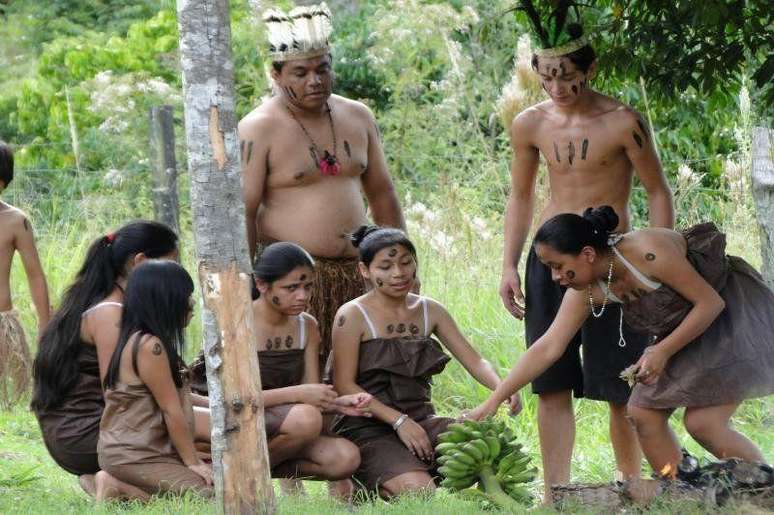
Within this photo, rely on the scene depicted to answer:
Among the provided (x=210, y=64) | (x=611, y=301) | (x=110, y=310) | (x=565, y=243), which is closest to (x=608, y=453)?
(x=611, y=301)

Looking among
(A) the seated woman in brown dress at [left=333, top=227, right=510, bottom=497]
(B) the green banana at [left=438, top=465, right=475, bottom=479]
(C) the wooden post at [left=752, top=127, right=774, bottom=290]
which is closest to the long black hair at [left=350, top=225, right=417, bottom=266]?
(A) the seated woman in brown dress at [left=333, top=227, right=510, bottom=497]

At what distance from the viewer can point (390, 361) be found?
6145 mm

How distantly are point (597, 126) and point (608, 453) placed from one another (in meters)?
2.03

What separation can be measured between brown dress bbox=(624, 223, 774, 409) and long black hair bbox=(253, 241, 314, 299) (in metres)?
1.45

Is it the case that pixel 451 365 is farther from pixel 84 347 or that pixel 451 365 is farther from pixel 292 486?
pixel 84 347

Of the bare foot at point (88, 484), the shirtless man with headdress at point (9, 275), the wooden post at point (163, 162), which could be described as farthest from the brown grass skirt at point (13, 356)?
the wooden post at point (163, 162)

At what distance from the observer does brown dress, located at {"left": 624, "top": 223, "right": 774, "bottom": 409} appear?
549cm

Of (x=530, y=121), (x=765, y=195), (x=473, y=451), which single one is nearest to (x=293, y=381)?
(x=473, y=451)

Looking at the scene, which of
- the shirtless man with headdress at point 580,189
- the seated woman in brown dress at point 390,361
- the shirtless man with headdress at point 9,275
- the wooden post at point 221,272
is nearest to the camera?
the wooden post at point 221,272

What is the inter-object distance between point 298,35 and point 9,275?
211cm

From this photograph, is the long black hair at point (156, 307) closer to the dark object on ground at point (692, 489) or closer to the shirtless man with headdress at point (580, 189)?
the shirtless man with headdress at point (580, 189)

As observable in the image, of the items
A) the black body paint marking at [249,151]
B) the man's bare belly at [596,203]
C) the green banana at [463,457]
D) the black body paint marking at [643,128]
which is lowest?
the green banana at [463,457]

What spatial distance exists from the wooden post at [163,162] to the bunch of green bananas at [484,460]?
412cm

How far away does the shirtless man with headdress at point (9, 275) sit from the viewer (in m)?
6.99
